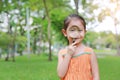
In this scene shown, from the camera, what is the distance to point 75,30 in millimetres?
2545

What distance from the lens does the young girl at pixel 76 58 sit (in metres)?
2.46

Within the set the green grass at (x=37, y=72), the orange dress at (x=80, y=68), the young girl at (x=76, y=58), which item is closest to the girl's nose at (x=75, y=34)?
the young girl at (x=76, y=58)

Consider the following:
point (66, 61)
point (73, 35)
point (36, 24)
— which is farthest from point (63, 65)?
point (36, 24)

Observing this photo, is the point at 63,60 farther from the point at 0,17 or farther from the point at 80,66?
the point at 0,17

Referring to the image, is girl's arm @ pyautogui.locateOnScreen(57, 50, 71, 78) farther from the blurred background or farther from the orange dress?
the blurred background

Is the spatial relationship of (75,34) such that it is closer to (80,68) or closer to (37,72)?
(80,68)

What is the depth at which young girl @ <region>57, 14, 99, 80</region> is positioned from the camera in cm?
246

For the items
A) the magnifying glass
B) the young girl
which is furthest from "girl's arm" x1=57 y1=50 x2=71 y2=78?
the magnifying glass

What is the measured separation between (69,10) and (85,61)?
2889cm

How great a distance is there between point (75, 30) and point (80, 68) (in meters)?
0.29

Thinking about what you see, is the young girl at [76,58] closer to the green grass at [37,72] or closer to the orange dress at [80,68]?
the orange dress at [80,68]

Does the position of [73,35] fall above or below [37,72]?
above

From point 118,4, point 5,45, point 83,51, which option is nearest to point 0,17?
point 5,45

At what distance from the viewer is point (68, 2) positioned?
104 feet
